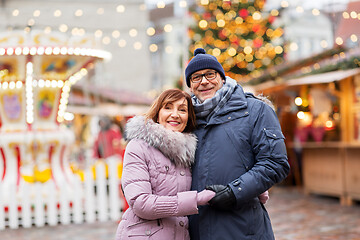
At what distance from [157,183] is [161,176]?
43 millimetres

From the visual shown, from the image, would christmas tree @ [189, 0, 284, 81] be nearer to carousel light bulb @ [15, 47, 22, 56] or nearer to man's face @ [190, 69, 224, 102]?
carousel light bulb @ [15, 47, 22, 56]

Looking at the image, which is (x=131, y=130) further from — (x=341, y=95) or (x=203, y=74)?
(x=341, y=95)

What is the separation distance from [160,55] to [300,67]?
31.9 m

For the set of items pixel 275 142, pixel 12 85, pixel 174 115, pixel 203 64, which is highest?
pixel 12 85

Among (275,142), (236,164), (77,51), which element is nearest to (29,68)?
(77,51)

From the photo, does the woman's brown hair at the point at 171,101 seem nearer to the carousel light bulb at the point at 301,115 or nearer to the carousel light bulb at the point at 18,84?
the carousel light bulb at the point at 18,84

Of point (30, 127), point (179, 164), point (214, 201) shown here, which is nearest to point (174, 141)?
point (179, 164)

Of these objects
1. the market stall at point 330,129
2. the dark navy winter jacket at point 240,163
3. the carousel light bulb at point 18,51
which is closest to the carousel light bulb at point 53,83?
the carousel light bulb at point 18,51

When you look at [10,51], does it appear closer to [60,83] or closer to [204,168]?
[60,83]

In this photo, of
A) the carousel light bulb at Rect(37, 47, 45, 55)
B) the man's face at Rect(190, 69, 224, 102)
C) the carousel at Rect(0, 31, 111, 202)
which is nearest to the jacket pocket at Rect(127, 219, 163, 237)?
the man's face at Rect(190, 69, 224, 102)

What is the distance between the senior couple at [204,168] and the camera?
2783 millimetres

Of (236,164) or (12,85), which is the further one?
(12,85)

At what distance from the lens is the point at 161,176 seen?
2.89 metres

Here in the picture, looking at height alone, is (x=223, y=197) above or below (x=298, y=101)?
below
